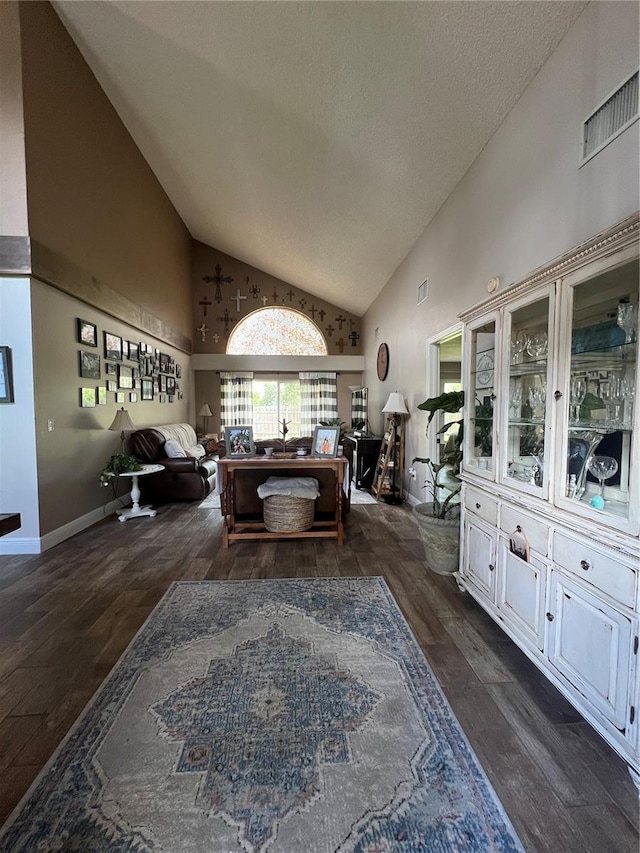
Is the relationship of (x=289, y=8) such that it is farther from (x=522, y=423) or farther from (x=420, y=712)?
(x=420, y=712)

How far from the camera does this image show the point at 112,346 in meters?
4.47

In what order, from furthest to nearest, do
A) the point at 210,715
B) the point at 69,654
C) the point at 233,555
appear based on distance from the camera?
the point at 233,555
the point at 69,654
the point at 210,715

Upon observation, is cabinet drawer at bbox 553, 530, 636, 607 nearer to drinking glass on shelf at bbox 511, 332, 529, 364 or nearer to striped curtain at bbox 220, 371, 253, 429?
Result: drinking glass on shelf at bbox 511, 332, 529, 364

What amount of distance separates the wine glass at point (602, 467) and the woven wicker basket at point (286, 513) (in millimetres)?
2289

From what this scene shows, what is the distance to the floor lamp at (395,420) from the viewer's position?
471 centimetres

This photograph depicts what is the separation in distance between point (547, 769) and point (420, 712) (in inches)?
17.4

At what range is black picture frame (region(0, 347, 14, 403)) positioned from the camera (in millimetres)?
3066

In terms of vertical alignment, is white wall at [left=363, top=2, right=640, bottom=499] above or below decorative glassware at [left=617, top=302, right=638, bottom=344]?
above

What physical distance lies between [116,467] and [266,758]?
11.5 ft

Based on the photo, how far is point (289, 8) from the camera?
2316 mm

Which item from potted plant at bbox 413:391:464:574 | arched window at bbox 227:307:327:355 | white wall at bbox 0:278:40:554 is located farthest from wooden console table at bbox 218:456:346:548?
arched window at bbox 227:307:327:355

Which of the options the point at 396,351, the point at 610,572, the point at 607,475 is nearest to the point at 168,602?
the point at 610,572

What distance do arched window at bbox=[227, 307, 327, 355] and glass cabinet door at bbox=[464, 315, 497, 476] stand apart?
6.27 m


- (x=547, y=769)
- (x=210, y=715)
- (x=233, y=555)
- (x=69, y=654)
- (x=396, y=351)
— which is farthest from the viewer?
(x=396, y=351)
